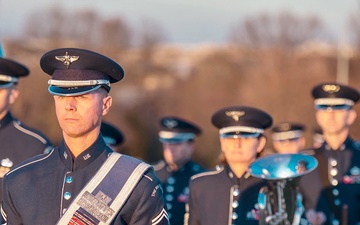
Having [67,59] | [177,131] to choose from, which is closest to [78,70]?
[67,59]

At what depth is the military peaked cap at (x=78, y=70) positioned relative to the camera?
228 inches

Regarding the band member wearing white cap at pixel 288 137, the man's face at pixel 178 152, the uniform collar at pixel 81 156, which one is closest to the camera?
the uniform collar at pixel 81 156

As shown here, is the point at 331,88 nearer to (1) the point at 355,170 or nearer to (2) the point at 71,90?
(1) the point at 355,170

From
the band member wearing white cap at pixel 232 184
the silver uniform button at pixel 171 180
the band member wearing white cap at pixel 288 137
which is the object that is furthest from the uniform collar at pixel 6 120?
the band member wearing white cap at pixel 288 137

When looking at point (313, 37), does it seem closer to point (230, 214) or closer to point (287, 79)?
point (287, 79)

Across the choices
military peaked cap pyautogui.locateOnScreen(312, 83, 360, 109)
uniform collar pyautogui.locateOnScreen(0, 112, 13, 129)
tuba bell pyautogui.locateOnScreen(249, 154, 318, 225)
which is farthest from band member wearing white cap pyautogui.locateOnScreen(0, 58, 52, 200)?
military peaked cap pyautogui.locateOnScreen(312, 83, 360, 109)

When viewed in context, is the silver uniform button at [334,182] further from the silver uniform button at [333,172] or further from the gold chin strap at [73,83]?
A: the gold chin strap at [73,83]

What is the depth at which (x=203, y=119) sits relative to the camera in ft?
114

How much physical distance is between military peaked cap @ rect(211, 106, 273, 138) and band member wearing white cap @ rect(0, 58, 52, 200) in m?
1.44

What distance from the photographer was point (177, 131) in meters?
12.3

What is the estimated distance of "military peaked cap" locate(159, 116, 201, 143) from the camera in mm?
12188

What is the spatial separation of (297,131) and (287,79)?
77.0 feet

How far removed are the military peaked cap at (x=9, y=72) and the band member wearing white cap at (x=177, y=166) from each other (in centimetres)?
310

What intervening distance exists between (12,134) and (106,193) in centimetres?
286
